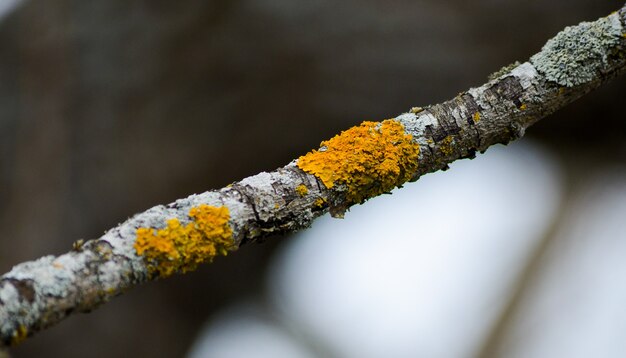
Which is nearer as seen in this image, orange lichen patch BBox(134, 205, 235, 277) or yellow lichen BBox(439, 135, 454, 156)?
orange lichen patch BBox(134, 205, 235, 277)

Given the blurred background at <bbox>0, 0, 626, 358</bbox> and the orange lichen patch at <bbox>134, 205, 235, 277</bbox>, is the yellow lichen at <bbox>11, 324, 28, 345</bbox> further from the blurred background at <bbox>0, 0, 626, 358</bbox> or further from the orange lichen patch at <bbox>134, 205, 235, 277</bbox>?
the blurred background at <bbox>0, 0, 626, 358</bbox>

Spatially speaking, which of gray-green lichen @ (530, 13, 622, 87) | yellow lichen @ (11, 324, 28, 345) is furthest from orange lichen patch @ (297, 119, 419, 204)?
yellow lichen @ (11, 324, 28, 345)

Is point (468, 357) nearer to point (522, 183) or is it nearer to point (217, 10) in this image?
point (522, 183)

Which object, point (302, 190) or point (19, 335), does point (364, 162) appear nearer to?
point (302, 190)

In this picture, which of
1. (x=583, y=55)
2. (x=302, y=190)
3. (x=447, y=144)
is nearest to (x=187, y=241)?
(x=302, y=190)

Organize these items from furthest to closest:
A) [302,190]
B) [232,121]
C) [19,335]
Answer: [232,121] < [302,190] < [19,335]

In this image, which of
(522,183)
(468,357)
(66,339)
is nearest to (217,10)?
(66,339)
